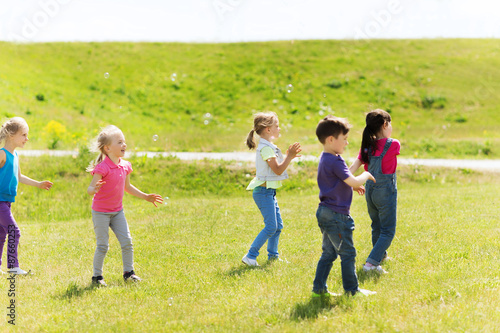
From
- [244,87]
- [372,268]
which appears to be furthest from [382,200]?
[244,87]

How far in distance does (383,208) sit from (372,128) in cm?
102

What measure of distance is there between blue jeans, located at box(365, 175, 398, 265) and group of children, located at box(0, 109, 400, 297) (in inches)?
0.5

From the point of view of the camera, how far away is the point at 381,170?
595 cm

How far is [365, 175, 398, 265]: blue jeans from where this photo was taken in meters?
5.98

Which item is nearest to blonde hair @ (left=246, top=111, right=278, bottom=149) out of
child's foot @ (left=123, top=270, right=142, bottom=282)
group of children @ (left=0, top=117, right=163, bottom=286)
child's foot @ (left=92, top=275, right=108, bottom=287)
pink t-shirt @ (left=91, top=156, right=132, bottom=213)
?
group of children @ (left=0, top=117, right=163, bottom=286)

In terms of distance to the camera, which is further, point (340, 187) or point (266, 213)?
point (266, 213)

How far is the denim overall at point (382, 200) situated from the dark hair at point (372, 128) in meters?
0.07

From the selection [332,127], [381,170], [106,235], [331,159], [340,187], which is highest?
[332,127]

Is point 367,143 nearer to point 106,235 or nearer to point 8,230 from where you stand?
point 106,235

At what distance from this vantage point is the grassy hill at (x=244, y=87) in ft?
90.3

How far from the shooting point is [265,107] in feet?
110

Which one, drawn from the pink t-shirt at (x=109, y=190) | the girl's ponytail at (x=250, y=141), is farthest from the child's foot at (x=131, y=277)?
the girl's ponytail at (x=250, y=141)

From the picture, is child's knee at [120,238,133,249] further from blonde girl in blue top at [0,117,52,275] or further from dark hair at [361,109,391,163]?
dark hair at [361,109,391,163]

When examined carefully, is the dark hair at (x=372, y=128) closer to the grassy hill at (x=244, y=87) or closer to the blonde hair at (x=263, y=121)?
the blonde hair at (x=263, y=121)
